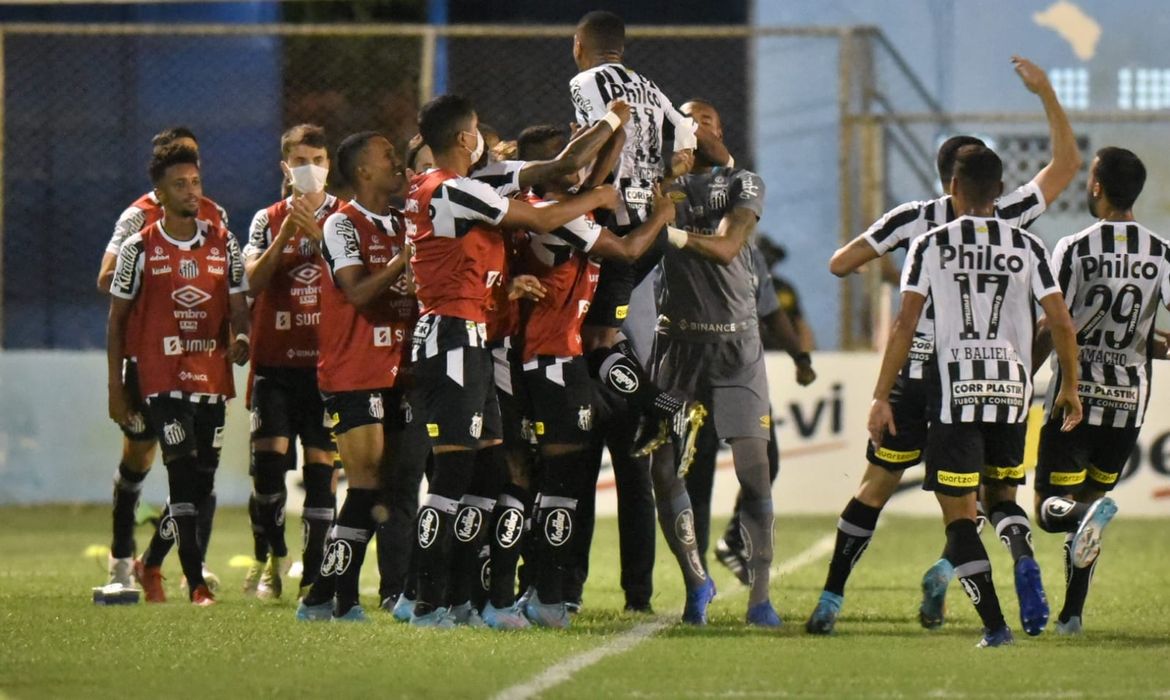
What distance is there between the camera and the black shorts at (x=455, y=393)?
810 cm

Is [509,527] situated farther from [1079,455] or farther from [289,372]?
[1079,455]

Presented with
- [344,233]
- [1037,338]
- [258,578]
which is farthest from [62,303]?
[1037,338]

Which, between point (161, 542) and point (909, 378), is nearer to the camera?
point (909, 378)

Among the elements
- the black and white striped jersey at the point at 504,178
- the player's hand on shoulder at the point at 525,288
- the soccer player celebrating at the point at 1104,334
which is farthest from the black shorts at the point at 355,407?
the soccer player celebrating at the point at 1104,334

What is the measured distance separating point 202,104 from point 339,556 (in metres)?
9.52

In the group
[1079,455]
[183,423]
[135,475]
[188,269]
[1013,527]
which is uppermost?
[188,269]

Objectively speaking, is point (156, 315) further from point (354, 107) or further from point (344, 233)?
point (354, 107)

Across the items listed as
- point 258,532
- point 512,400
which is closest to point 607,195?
point 512,400

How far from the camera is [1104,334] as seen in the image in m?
8.68

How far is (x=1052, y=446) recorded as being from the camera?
8.80 meters

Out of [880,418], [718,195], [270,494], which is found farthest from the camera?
[270,494]

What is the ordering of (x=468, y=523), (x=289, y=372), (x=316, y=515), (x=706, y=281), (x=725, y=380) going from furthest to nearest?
(x=289, y=372) → (x=316, y=515) → (x=706, y=281) → (x=725, y=380) → (x=468, y=523)

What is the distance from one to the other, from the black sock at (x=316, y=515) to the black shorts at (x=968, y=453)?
3.20 meters

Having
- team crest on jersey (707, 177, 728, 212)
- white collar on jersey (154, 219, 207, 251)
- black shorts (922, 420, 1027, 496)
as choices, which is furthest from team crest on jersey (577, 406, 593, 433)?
white collar on jersey (154, 219, 207, 251)
